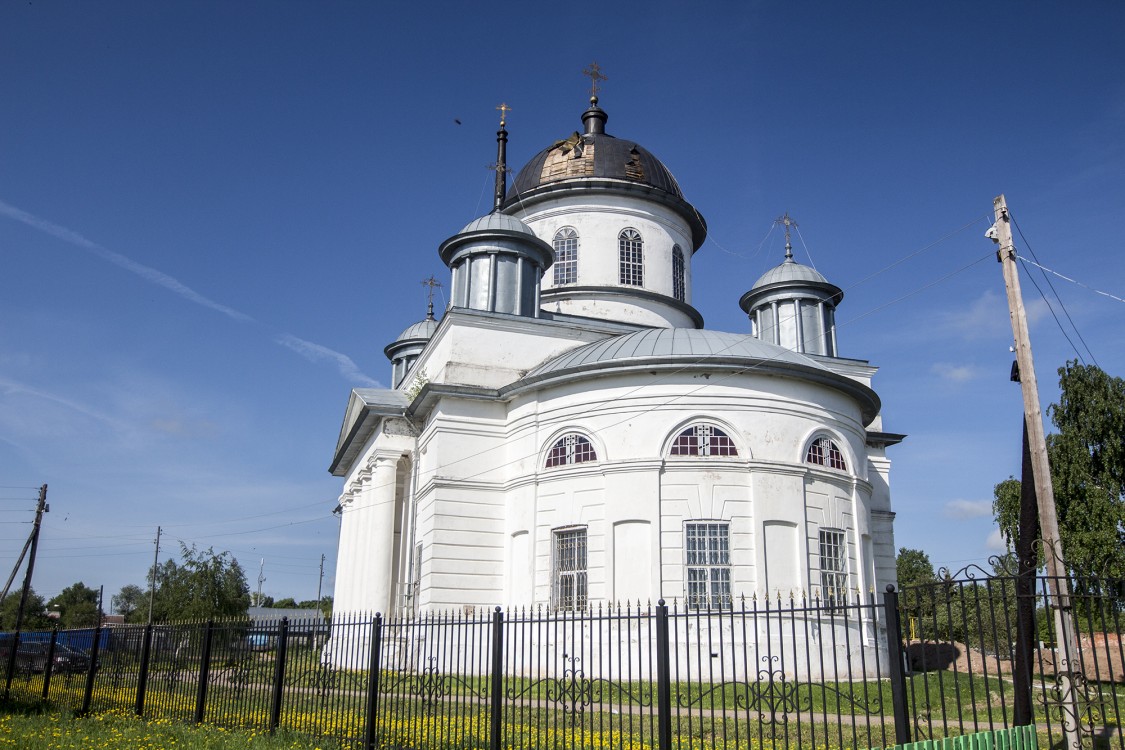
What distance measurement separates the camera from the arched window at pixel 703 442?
59.0 feet

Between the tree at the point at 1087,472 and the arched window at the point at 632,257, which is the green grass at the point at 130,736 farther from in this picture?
the tree at the point at 1087,472

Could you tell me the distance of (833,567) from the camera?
18.0 m

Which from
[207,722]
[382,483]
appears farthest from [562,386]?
[207,722]

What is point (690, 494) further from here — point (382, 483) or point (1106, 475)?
point (1106, 475)

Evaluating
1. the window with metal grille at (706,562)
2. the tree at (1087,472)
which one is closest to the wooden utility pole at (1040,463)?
the window with metal grille at (706,562)

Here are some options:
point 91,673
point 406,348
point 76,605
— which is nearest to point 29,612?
point 76,605

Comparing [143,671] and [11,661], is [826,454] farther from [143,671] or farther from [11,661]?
[11,661]

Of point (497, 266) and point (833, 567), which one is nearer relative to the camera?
point (833, 567)

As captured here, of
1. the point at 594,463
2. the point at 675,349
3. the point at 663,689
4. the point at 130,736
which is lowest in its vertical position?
the point at 130,736

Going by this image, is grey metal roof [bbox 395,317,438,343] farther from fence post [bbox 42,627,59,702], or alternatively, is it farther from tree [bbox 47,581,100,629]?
tree [bbox 47,581,100,629]

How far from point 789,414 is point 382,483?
33.8 ft

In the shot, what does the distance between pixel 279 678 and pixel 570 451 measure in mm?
9297

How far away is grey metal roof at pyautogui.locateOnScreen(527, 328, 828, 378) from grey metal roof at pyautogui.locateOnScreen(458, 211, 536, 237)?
4.69 meters

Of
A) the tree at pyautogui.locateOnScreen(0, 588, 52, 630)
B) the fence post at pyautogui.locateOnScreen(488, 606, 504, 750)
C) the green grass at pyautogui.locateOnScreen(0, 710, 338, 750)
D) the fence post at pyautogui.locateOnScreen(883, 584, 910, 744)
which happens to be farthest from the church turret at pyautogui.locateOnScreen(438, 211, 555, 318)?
the tree at pyautogui.locateOnScreen(0, 588, 52, 630)
